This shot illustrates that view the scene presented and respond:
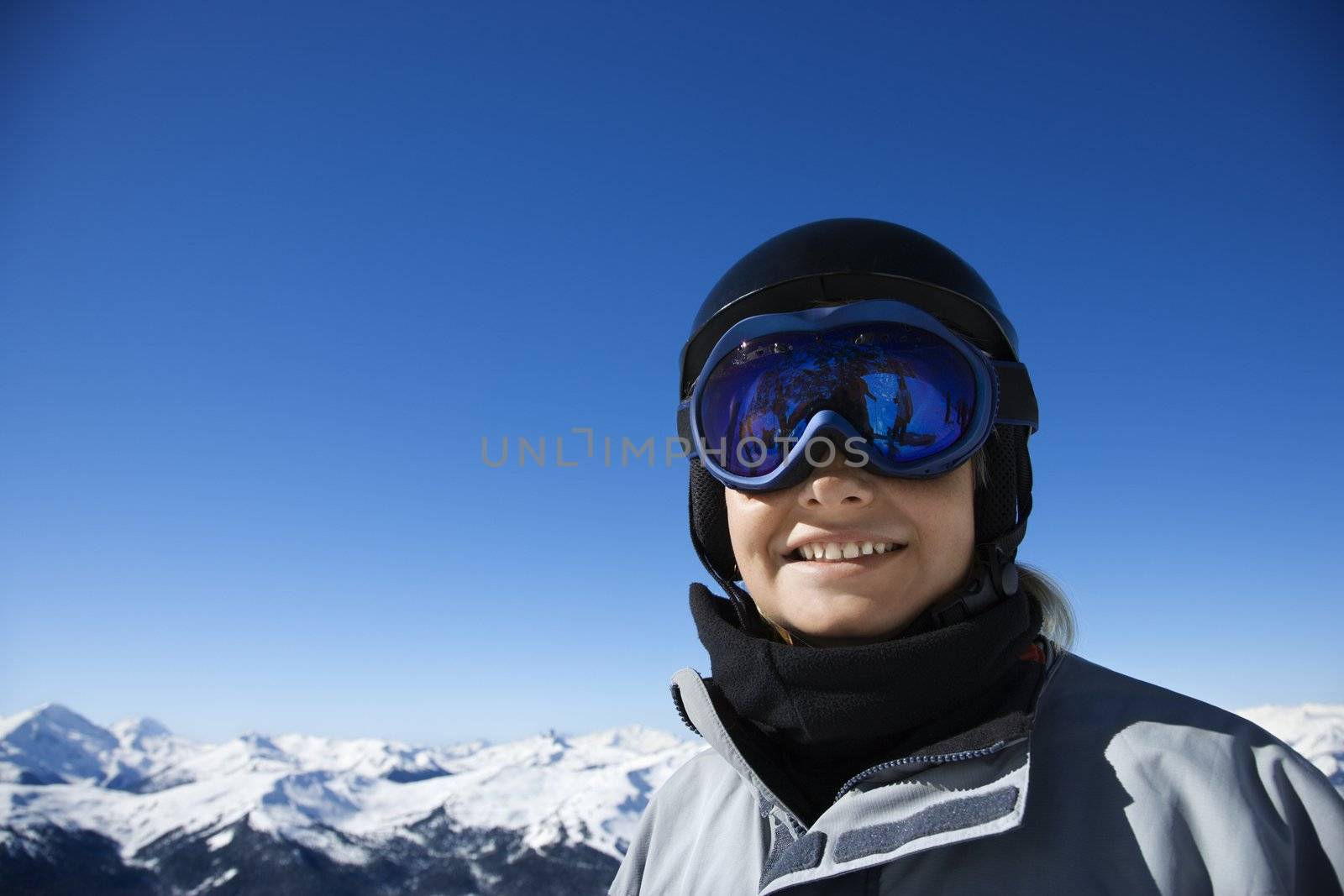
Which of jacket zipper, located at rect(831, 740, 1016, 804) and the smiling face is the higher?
the smiling face

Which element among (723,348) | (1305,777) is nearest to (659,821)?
(723,348)

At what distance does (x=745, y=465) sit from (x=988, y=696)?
96cm

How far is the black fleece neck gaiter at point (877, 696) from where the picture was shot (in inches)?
74.1

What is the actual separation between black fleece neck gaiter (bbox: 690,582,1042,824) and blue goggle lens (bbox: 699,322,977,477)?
0.55 metres

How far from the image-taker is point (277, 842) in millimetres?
122312

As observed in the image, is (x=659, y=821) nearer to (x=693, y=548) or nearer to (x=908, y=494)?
(x=693, y=548)

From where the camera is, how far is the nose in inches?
83.4

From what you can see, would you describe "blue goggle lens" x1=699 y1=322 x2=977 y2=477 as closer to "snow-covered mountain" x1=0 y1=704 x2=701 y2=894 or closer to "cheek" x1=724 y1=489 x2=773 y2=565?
"cheek" x1=724 y1=489 x2=773 y2=565

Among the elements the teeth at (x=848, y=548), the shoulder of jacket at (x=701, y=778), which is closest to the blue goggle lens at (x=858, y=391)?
the teeth at (x=848, y=548)

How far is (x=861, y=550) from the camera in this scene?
2094 millimetres

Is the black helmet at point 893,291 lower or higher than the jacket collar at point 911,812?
higher

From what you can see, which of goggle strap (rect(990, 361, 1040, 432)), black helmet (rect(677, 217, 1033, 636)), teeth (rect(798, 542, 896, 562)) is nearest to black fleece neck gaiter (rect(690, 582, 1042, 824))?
teeth (rect(798, 542, 896, 562))

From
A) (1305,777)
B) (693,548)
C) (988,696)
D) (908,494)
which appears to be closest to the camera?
(1305,777)

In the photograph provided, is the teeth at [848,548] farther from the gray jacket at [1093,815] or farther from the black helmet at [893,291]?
the gray jacket at [1093,815]
